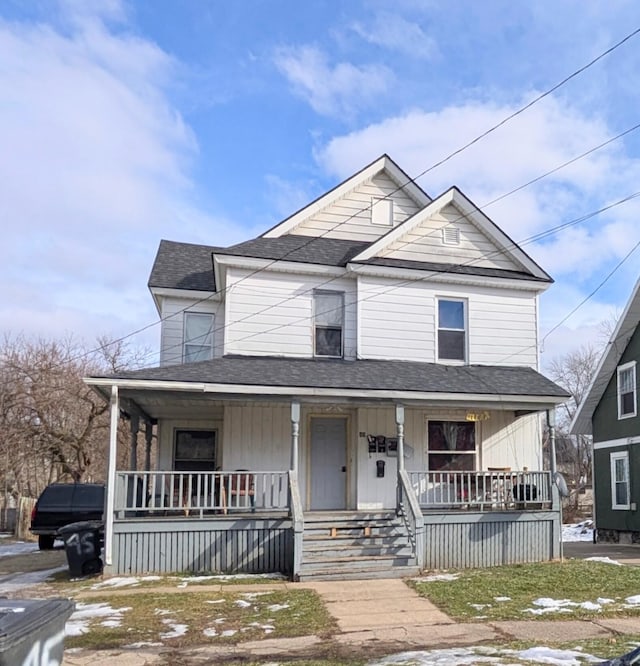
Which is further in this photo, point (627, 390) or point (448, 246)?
point (627, 390)

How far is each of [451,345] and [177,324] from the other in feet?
20.3

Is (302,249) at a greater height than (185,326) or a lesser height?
greater

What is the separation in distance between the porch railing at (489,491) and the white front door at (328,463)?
1.47 metres

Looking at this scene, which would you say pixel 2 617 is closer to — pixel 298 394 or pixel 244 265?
pixel 298 394

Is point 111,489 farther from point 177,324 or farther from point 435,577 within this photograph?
point 435,577

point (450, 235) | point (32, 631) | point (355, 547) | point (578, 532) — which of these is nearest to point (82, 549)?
point (355, 547)

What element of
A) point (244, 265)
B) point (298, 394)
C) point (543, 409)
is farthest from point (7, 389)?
point (543, 409)

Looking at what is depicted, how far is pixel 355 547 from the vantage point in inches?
467

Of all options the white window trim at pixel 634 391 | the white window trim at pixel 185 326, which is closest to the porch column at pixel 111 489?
the white window trim at pixel 185 326

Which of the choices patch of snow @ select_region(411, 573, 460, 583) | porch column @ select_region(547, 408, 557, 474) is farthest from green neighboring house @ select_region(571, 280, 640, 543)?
patch of snow @ select_region(411, 573, 460, 583)

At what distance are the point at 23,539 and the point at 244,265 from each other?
39.9 ft

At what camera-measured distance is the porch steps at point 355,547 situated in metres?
11.2

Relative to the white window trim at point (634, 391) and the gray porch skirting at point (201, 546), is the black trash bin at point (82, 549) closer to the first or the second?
the gray porch skirting at point (201, 546)

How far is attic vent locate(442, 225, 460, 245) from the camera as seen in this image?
15.7 metres
